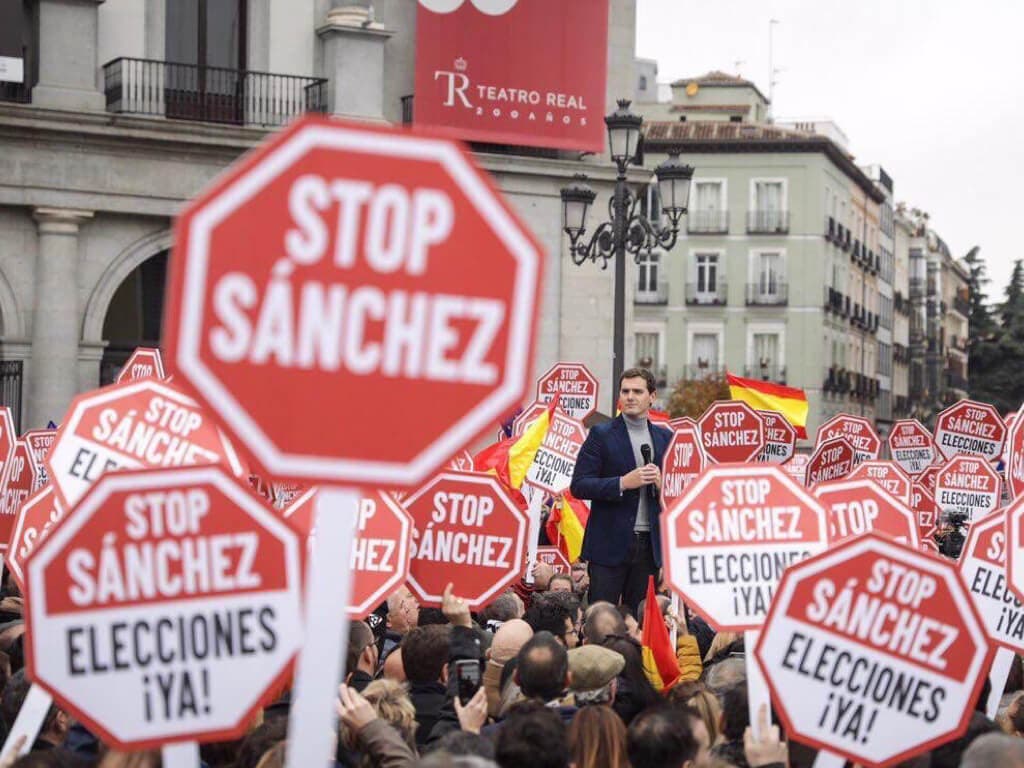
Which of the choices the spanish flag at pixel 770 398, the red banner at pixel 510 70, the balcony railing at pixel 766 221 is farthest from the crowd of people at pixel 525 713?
the balcony railing at pixel 766 221

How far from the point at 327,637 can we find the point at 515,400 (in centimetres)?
56

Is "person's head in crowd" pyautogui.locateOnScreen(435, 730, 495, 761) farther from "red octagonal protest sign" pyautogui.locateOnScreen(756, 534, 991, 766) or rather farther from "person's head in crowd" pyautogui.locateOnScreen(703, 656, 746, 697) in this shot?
"person's head in crowd" pyautogui.locateOnScreen(703, 656, 746, 697)

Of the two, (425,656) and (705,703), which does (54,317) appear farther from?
(705,703)

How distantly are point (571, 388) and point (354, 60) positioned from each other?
732cm

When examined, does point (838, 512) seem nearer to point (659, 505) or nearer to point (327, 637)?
point (659, 505)

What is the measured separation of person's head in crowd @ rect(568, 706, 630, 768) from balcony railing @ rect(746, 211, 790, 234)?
6728 cm

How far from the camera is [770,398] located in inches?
735

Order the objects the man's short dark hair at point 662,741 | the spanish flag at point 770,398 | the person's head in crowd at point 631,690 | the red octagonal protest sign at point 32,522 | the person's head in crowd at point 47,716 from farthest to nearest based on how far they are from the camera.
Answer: the spanish flag at point 770,398, the red octagonal protest sign at point 32,522, the person's head in crowd at point 631,690, the person's head in crowd at point 47,716, the man's short dark hair at point 662,741

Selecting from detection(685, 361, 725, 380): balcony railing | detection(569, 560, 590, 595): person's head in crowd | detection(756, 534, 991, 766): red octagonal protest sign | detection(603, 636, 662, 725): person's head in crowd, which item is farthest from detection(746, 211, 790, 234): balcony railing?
detection(756, 534, 991, 766): red octagonal protest sign

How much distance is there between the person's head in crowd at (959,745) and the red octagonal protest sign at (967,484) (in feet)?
32.6

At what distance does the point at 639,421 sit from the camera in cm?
1024

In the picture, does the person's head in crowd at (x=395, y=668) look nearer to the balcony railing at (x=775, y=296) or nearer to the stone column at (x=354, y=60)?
the stone column at (x=354, y=60)

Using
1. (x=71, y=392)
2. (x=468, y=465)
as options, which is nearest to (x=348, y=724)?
(x=468, y=465)

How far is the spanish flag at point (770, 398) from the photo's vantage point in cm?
1858
